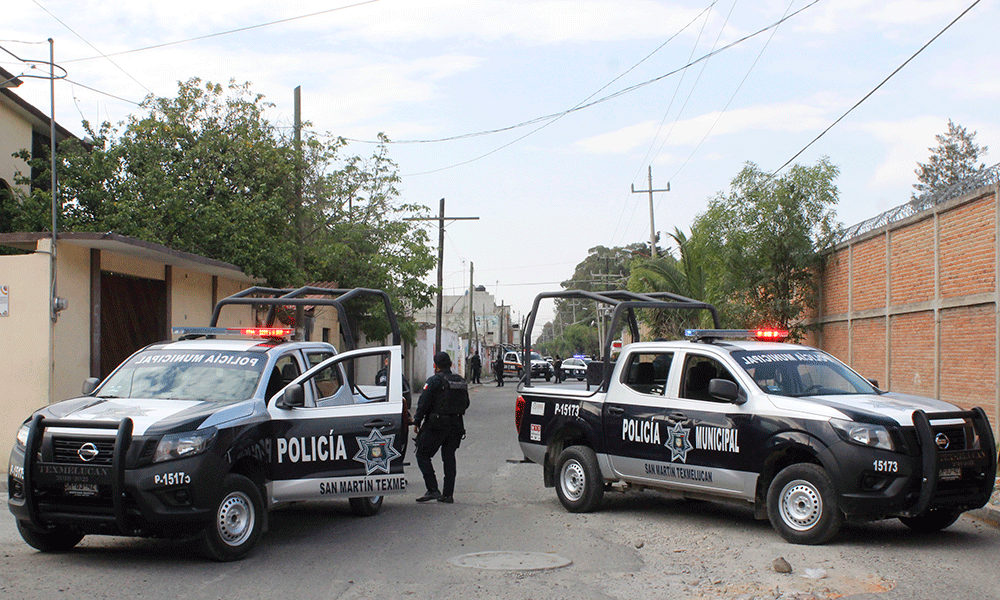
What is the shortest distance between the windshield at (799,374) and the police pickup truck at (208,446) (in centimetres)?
366

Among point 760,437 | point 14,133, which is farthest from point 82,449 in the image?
point 14,133

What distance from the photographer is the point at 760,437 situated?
8.54m

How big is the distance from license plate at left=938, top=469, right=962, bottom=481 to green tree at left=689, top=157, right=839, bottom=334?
43.2 feet

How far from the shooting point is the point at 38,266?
44.3 feet

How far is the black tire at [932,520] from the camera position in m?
8.37

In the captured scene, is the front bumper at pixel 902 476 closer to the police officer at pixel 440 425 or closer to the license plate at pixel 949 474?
the license plate at pixel 949 474

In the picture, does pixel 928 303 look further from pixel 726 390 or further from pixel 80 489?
pixel 80 489

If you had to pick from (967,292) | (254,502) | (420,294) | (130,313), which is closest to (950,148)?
(420,294)

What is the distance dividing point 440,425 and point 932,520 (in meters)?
5.33

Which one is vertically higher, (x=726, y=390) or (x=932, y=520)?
(x=726, y=390)

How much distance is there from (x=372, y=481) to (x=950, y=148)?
238 feet

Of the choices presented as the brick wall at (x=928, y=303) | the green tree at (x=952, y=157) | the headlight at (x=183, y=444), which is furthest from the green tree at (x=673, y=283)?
the green tree at (x=952, y=157)

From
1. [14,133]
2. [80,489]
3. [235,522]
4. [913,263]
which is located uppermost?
[14,133]

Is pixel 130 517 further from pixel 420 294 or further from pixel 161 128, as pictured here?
pixel 420 294
